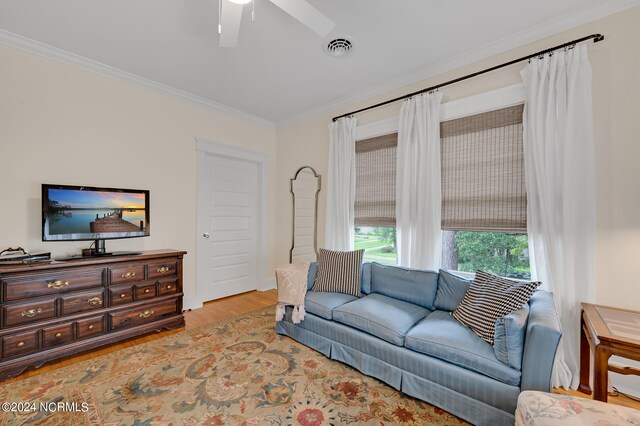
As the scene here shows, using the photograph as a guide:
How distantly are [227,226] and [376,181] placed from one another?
235cm

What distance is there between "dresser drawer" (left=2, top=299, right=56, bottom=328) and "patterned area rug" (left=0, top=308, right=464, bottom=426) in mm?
454

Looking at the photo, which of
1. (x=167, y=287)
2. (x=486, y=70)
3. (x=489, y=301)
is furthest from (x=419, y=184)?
(x=167, y=287)

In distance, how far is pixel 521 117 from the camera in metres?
2.38

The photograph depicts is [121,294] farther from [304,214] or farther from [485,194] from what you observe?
[485,194]

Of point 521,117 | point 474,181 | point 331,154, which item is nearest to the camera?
point 521,117

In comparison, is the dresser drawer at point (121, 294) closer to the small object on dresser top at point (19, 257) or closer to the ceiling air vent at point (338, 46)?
the small object on dresser top at point (19, 257)

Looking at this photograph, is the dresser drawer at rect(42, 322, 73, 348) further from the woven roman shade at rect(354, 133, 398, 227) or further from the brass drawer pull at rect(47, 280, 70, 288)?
the woven roman shade at rect(354, 133, 398, 227)

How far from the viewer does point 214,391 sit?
1962 mm

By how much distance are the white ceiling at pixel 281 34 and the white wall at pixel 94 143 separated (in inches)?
12.0

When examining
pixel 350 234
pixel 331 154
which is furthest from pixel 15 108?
pixel 350 234

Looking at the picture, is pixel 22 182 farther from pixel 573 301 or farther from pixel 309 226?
pixel 573 301

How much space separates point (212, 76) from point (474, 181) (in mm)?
3043

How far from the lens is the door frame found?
376 cm

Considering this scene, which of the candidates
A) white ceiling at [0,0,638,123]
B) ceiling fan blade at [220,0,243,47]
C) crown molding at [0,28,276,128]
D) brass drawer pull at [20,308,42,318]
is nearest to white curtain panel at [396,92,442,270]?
white ceiling at [0,0,638,123]
